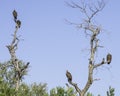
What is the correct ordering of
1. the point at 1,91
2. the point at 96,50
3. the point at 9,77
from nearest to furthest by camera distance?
the point at 96,50, the point at 1,91, the point at 9,77

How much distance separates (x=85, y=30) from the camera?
24.4 metres

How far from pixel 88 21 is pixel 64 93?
5730 millimetres

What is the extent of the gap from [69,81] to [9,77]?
124ft

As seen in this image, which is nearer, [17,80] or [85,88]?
[85,88]

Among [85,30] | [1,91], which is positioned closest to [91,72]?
[85,30]

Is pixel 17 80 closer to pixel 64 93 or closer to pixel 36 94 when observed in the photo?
pixel 64 93

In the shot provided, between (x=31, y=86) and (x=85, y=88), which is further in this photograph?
(x=31, y=86)

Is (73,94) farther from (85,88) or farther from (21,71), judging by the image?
(21,71)

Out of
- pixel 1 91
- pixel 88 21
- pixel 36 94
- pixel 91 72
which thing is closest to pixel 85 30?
pixel 88 21

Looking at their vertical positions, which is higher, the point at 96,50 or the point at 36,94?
the point at 36,94

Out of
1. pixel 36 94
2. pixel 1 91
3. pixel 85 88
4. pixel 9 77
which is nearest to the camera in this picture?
pixel 85 88

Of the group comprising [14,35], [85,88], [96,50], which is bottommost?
[85,88]

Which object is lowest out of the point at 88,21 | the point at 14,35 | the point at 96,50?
the point at 96,50

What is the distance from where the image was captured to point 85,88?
884 inches
